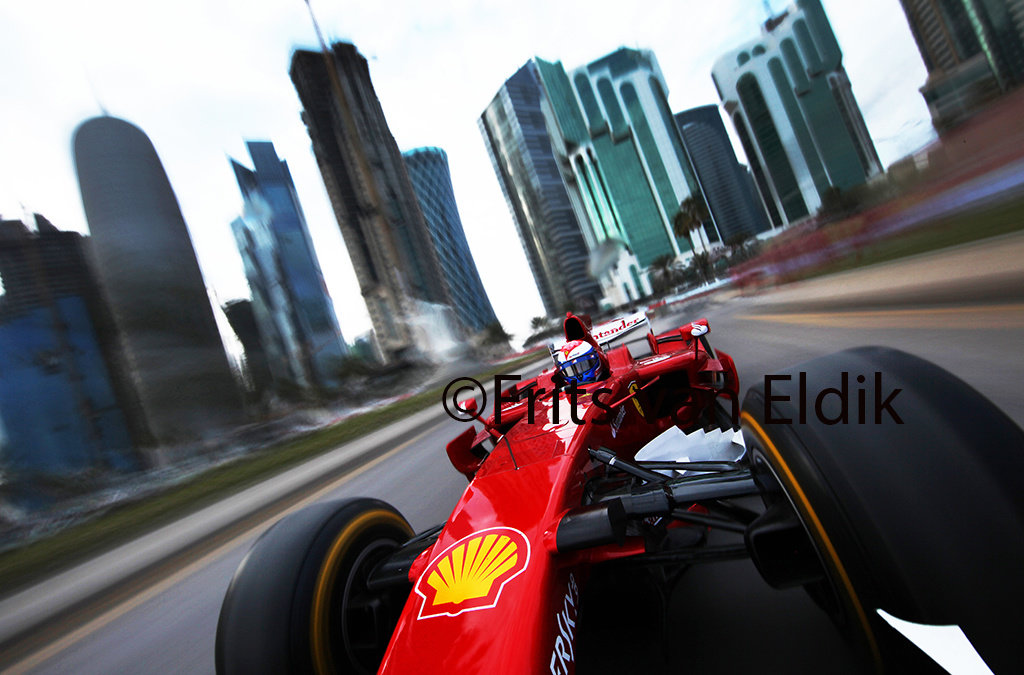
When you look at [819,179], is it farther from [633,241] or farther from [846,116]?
[633,241]

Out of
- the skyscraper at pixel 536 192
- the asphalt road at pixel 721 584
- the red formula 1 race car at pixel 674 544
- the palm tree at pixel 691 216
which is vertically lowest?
the asphalt road at pixel 721 584

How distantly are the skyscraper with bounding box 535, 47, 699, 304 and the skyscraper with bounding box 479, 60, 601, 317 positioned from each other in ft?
18.2

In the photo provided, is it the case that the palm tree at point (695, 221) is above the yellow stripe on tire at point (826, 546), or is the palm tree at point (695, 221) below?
above

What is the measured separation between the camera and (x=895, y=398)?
1.36m

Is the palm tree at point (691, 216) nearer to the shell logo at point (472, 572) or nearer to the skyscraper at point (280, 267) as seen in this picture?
the skyscraper at point (280, 267)

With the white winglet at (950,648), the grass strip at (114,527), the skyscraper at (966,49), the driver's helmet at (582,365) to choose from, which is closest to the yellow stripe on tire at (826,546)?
→ the white winglet at (950,648)

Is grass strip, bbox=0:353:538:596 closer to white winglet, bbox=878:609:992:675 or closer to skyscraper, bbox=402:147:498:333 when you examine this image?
white winglet, bbox=878:609:992:675

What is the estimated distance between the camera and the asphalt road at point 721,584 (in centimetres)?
171

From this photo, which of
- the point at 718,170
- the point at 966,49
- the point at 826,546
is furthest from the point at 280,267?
the point at 826,546

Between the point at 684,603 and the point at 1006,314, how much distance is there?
17.8 ft

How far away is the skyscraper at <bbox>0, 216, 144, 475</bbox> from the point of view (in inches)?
758

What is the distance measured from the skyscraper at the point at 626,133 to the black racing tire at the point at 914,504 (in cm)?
6506

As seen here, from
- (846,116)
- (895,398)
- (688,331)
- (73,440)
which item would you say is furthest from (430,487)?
(846,116)

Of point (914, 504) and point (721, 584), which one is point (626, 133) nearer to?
point (721, 584)
